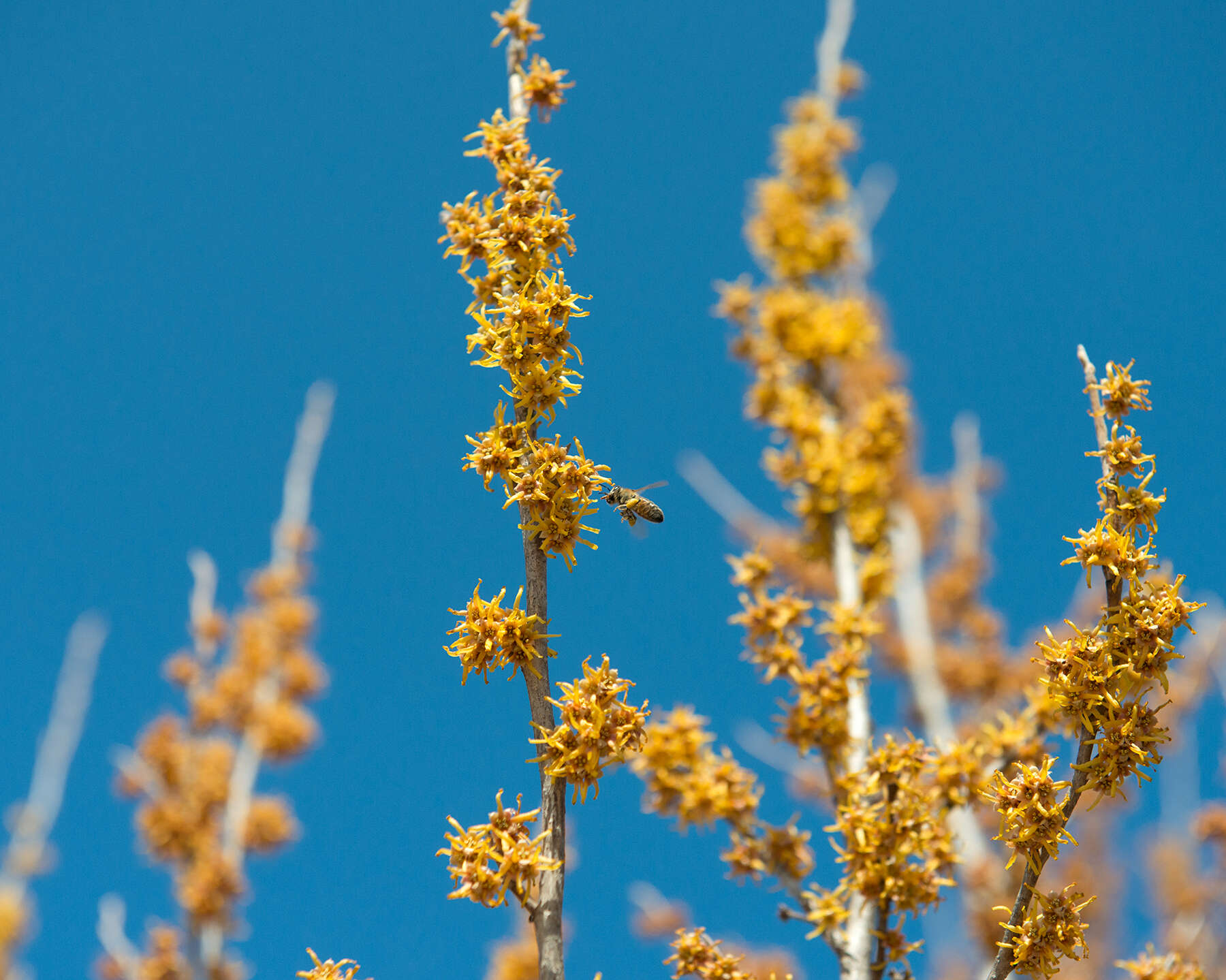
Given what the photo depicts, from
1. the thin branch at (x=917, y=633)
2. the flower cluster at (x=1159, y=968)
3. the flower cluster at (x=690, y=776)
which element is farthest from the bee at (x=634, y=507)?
the thin branch at (x=917, y=633)

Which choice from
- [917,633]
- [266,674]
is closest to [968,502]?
[917,633]

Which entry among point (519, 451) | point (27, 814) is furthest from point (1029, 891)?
point (27, 814)

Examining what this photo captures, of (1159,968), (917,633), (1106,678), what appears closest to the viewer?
(1106,678)

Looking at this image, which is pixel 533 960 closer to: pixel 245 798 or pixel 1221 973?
pixel 245 798

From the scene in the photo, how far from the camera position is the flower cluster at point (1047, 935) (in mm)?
3215

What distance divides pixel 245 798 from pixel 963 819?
19.2 feet

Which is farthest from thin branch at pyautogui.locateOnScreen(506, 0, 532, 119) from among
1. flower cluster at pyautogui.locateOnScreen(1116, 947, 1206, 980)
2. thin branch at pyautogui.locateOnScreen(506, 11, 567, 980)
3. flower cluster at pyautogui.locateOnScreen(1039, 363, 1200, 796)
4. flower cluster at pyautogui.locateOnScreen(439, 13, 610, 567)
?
flower cluster at pyautogui.locateOnScreen(1116, 947, 1206, 980)

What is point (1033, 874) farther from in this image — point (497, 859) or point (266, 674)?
point (266, 674)

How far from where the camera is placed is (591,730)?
313 cm

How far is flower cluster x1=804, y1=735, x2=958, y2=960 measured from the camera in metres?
4.26

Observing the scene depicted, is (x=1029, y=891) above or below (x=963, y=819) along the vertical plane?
below

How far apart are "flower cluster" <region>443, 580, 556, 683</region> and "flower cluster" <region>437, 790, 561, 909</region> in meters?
0.42

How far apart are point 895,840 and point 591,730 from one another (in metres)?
1.91

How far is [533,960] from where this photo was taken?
7484 millimetres
